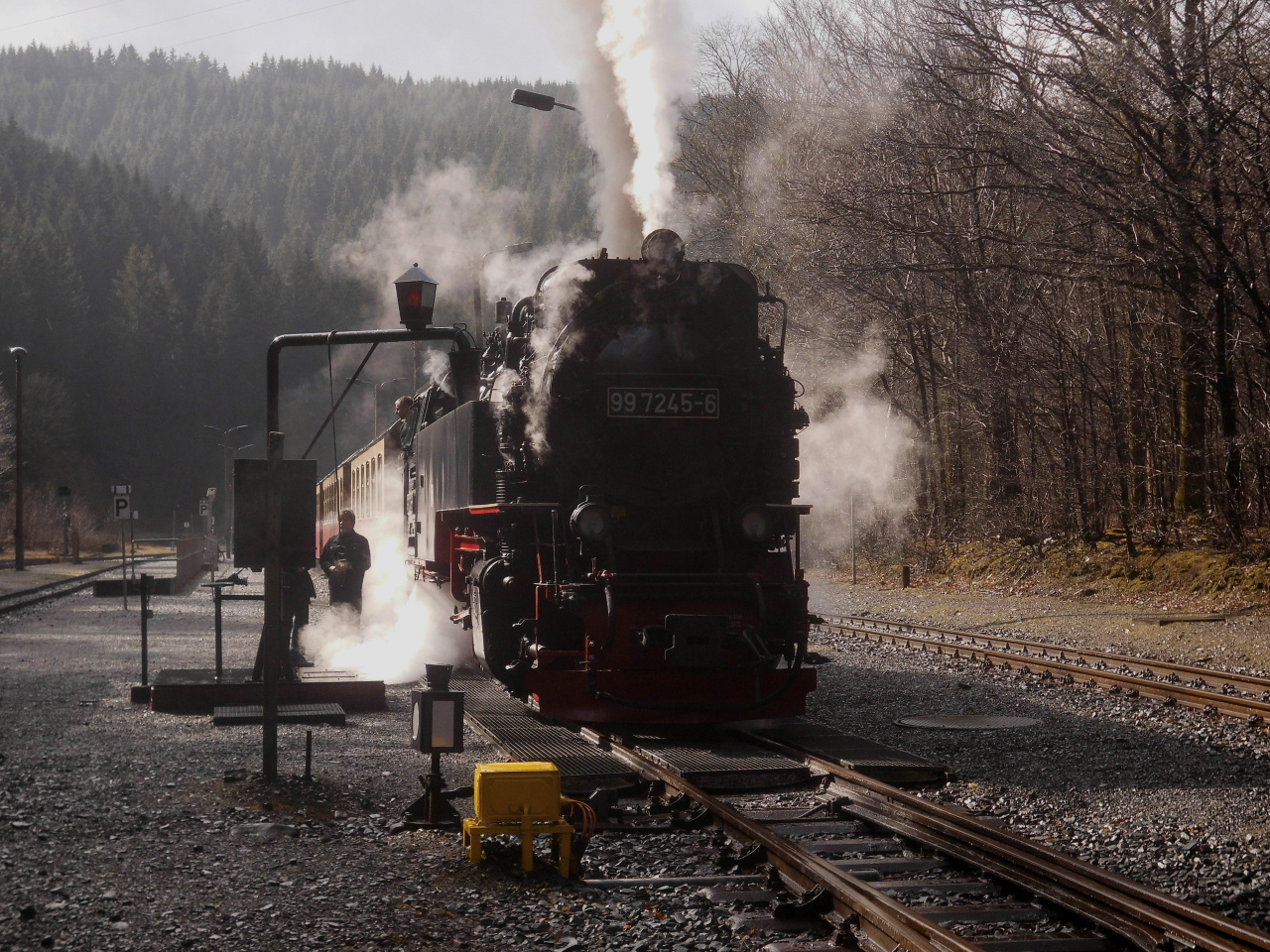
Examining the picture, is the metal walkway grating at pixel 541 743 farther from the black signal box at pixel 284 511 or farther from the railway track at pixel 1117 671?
the railway track at pixel 1117 671

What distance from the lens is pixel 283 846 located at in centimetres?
586

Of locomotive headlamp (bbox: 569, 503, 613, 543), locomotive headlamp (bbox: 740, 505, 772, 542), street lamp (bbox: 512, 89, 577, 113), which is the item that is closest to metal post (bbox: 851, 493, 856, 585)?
street lamp (bbox: 512, 89, 577, 113)

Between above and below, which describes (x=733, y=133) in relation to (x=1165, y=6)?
above

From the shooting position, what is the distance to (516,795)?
5590mm

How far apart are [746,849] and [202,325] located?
102396mm

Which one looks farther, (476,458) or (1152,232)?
(1152,232)

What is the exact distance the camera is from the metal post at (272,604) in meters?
7.34

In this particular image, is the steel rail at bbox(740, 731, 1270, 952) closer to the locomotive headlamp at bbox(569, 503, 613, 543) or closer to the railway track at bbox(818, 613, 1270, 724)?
the locomotive headlamp at bbox(569, 503, 613, 543)

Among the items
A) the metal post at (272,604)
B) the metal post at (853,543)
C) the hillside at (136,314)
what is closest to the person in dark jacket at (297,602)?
the metal post at (272,604)

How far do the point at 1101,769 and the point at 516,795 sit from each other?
12.6 ft

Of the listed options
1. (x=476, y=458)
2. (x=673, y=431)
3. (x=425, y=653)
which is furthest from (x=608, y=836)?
(x=425, y=653)

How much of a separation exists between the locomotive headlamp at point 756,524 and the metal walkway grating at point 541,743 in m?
1.82

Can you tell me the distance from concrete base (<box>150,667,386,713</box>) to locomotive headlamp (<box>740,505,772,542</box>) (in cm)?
349

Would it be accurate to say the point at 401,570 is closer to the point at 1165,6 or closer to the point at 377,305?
the point at 1165,6
